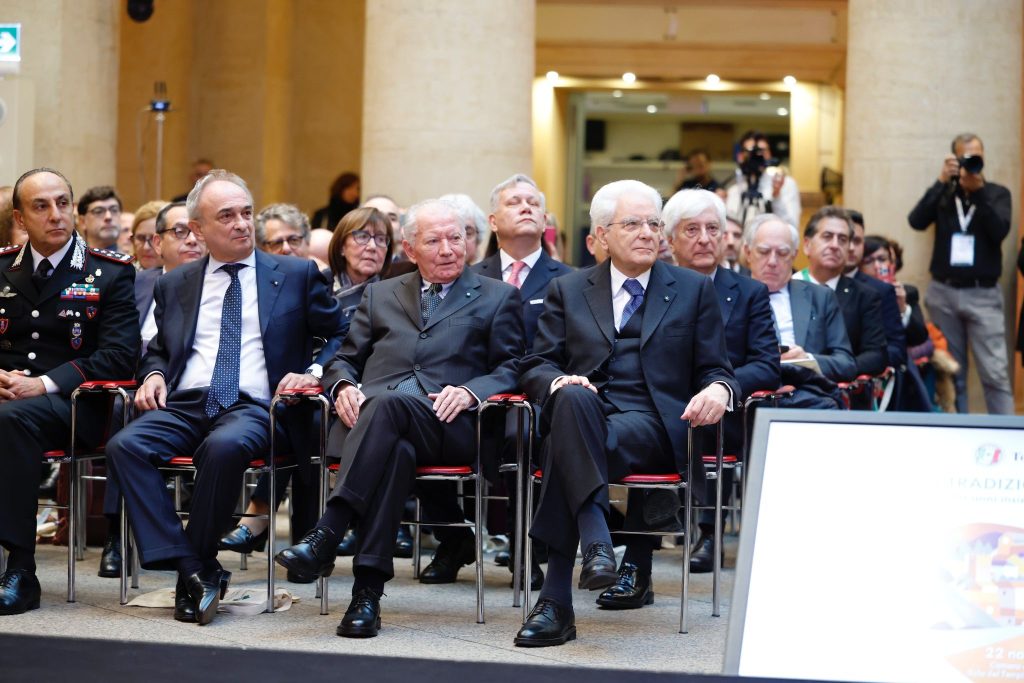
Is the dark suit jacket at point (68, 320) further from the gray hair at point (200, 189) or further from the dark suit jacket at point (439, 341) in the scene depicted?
the dark suit jacket at point (439, 341)

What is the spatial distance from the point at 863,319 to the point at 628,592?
7.98 feet

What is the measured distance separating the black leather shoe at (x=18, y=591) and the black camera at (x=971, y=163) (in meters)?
6.11

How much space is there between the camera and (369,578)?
516 cm

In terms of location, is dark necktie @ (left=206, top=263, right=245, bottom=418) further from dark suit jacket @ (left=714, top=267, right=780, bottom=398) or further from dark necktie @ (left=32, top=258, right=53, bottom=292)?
dark suit jacket @ (left=714, top=267, right=780, bottom=398)

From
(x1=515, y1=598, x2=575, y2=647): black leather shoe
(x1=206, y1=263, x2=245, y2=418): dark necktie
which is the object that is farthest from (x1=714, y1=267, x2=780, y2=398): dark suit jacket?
(x1=206, y1=263, x2=245, y2=418): dark necktie

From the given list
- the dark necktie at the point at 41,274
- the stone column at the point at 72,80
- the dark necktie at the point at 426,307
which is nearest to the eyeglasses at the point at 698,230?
the dark necktie at the point at 426,307

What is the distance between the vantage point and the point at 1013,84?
390 inches

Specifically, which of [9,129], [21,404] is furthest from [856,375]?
[9,129]

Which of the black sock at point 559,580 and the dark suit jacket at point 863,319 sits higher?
the dark suit jacket at point 863,319

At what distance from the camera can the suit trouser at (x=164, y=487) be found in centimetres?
535

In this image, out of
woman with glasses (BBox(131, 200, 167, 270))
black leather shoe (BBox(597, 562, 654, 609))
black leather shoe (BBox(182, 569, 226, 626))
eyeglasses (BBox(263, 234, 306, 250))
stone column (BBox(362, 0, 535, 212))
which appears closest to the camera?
black leather shoe (BBox(182, 569, 226, 626))

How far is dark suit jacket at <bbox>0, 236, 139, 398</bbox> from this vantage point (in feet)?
19.6

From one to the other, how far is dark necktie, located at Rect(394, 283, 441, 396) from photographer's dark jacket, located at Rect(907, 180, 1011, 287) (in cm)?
477

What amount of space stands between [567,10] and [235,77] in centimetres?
335
